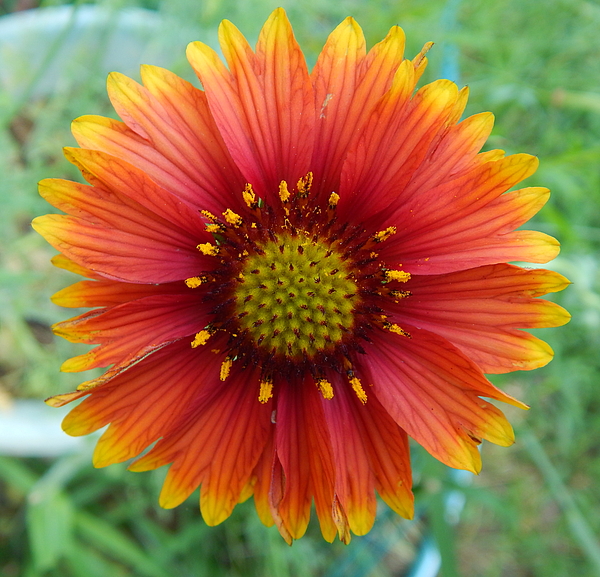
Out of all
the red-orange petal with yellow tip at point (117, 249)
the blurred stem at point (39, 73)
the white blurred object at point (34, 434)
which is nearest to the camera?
the red-orange petal with yellow tip at point (117, 249)

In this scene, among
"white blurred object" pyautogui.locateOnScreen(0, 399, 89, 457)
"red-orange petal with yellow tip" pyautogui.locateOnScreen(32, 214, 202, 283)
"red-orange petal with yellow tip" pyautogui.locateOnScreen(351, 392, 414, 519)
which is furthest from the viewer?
"white blurred object" pyautogui.locateOnScreen(0, 399, 89, 457)

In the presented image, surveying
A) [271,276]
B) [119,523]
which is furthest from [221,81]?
[119,523]

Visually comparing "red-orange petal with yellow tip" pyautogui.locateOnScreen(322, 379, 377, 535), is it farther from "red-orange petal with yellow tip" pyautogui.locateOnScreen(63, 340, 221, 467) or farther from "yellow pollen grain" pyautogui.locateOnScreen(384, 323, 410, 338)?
"red-orange petal with yellow tip" pyautogui.locateOnScreen(63, 340, 221, 467)

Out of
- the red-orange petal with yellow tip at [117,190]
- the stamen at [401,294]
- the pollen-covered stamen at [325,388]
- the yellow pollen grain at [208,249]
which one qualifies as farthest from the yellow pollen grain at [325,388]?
the red-orange petal with yellow tip at [117,190]

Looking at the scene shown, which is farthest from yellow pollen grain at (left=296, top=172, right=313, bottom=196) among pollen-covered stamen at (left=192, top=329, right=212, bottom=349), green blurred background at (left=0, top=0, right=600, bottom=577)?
green blurred background at (left=0, top=0, right=600, bottom=577)

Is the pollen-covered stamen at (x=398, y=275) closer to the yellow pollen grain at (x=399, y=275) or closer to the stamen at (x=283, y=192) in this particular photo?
the yellow pollen grain at (x=399, y=275)

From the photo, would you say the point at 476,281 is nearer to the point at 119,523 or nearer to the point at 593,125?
the point at 593,125
